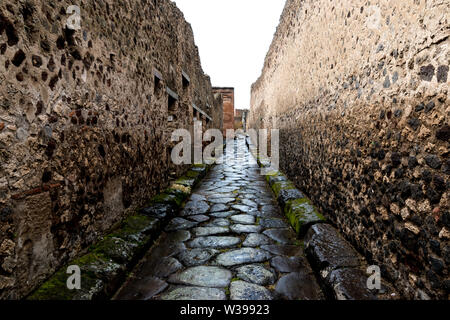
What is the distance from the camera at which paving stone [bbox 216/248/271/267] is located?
94.6 inches

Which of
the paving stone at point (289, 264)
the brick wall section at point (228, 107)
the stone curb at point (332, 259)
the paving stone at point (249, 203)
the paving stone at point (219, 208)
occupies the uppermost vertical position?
the brick wall section at point (228, 107)

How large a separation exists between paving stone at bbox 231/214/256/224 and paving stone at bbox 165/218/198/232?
534mm

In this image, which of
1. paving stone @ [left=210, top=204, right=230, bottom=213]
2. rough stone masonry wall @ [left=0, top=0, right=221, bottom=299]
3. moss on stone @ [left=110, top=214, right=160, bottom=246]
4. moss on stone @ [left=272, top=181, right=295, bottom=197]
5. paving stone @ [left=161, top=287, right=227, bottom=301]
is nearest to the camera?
rough stone masonry wall @ [left=0, top=0, right=221, bottom=299]

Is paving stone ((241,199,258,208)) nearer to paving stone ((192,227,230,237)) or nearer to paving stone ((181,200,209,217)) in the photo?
paving stone ((181,200,209,217))

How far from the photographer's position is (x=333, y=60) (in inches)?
117

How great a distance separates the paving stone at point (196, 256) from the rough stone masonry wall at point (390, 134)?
1304 millimetres

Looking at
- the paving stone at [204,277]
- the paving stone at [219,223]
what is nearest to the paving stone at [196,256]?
the paving stone at [204,277]

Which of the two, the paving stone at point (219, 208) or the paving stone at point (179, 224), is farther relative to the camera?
the paving stone at point (219, 208)

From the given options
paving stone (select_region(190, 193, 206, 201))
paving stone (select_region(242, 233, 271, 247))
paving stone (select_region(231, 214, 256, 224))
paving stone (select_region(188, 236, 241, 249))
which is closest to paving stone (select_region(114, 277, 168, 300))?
paving stone (select_region(188, 236, 241, 249))

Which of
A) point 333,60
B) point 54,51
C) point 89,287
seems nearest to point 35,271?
point 89,287

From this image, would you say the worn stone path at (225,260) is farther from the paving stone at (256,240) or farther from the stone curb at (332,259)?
the stone curb at (332,259)

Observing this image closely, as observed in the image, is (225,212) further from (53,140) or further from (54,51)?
(54,51)

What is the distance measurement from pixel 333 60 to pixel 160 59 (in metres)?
2.77

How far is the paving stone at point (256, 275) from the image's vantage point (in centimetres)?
210
